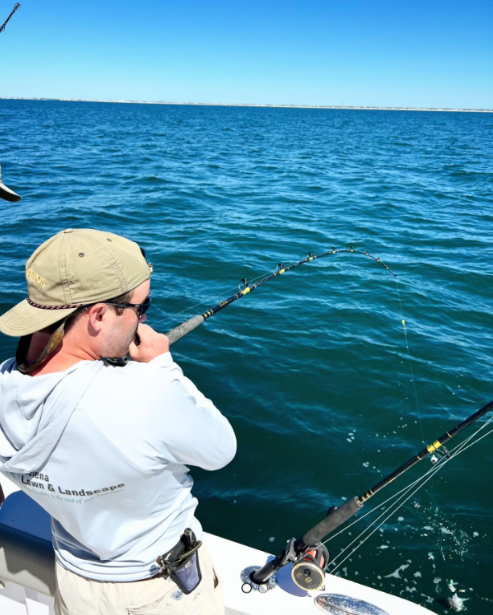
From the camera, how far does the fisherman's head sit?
1.33 metres

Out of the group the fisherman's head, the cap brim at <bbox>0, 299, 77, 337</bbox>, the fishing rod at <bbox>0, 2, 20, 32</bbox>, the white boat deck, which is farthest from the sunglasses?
the fishing rod at <bbox>0, 2, 20, 32</bbox>

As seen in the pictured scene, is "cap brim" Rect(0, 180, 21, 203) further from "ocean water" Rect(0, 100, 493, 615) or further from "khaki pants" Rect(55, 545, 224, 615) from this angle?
"ocean water" Rect(0, 100, 493, 615)

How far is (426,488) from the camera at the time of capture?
464 centimetres

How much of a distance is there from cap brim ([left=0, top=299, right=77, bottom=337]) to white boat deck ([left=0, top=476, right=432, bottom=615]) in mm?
1181

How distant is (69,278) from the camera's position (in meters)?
1.33

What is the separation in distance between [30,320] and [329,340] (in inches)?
237

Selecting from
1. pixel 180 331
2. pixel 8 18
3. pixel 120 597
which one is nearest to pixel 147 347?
pixel 120 597

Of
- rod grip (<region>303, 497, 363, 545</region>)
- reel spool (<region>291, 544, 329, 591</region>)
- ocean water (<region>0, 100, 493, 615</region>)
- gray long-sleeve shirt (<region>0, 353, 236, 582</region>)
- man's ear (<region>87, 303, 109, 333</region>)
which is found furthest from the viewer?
ocean water (<region>0, 100, 493, 615</region>)

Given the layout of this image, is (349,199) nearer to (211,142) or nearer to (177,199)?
(177,199)

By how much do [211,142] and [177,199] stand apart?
20.3m

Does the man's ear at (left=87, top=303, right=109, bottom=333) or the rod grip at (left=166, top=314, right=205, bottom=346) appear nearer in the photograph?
the man's ear at (left=87, top=303, right=109, bottom=333)

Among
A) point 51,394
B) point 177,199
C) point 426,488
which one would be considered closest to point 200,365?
point 426,488

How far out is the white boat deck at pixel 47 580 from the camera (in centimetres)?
203

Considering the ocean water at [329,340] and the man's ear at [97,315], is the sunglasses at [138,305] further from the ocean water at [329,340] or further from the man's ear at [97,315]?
the ocean water at [329,340]
